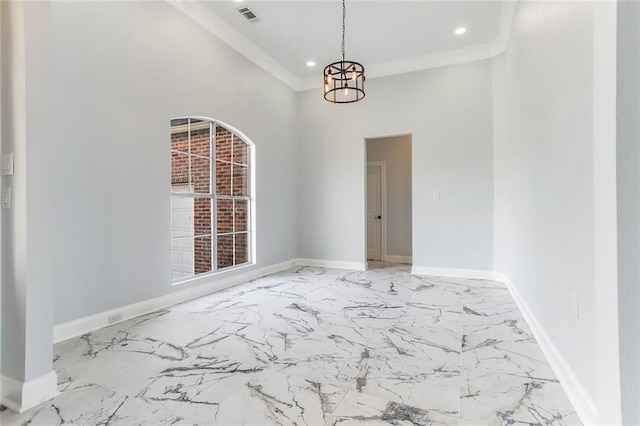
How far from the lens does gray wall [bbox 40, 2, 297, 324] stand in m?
2.53

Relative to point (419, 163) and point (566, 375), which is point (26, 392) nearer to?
point (566, 375)

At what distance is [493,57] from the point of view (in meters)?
4.57

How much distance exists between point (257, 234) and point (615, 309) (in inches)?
168

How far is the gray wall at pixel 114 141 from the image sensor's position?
253 centimetres

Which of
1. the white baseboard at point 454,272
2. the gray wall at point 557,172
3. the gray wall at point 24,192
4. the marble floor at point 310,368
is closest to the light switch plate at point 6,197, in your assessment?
the gray wall at point 24,192

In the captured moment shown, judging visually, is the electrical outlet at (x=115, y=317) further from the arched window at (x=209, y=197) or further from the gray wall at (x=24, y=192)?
the gray wall at (x=24, y=192)

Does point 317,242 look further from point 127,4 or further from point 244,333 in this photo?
point 127,4

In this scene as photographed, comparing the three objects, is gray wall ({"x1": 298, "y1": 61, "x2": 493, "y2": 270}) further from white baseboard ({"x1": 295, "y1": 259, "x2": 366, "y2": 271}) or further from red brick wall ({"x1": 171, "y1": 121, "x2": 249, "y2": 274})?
red brick wall ({"x1": 171, "y1": 121, "x2": 249, "y2": 274})

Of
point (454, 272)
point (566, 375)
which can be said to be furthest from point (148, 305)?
point (454, 272)

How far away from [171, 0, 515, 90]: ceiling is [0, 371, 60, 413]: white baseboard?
3.62 metres

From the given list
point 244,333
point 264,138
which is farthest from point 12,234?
point 264,138

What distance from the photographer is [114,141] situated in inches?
115

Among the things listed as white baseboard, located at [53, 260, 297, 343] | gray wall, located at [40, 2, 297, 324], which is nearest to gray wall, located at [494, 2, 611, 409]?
gray wall, located at [40, 2, 297, 324]

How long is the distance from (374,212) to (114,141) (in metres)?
5.02
